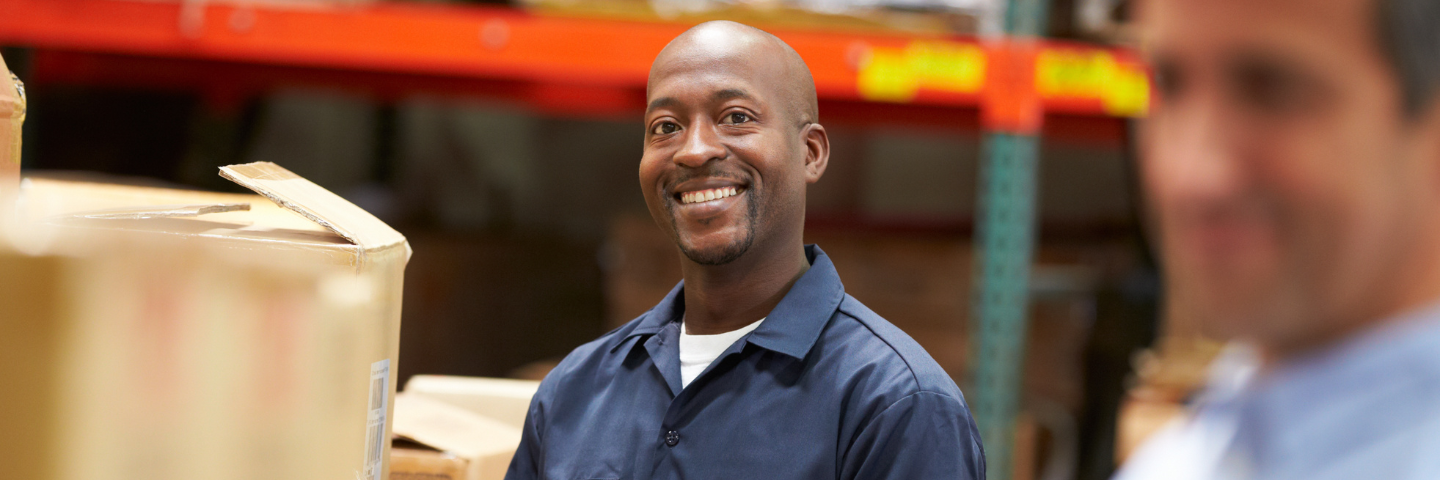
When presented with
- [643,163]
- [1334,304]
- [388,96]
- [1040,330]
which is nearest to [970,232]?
[1040,330]

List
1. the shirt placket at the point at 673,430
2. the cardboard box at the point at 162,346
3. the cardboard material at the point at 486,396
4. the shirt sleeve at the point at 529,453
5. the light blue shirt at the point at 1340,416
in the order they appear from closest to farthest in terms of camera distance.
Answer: the light blue shirt at the point at 1340,416
the cardboard box at the point at 162,346
the shirt placket at the point at 673,430
the shirt sleeve at the point at 529,453
the cardboard material at the point at 486,396

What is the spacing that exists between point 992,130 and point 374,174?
7.67 feet

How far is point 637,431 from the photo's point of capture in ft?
3.59

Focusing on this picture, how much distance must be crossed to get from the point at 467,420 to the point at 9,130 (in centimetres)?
64

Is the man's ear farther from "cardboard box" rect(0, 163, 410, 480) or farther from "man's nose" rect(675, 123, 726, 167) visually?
"cardboard box" rect(0, 163, 410, 480)

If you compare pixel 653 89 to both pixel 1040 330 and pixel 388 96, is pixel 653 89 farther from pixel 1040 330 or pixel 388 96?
pixel 1040 330

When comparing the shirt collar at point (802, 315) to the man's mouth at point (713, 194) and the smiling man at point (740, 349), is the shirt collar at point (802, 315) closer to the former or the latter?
the smiling man at point (740, 349)

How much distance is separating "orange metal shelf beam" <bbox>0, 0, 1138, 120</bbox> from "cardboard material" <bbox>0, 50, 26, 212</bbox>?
1.00 meters

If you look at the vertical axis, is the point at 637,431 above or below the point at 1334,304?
below

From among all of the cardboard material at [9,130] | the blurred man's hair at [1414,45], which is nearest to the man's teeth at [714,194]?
the cardboard material at [9,130]

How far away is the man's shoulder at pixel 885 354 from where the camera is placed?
0.99 metres

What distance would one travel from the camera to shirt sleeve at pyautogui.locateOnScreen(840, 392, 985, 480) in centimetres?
93

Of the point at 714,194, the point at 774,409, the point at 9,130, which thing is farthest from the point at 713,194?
the point at 9,130

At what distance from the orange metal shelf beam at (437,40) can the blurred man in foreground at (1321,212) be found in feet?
5.35
